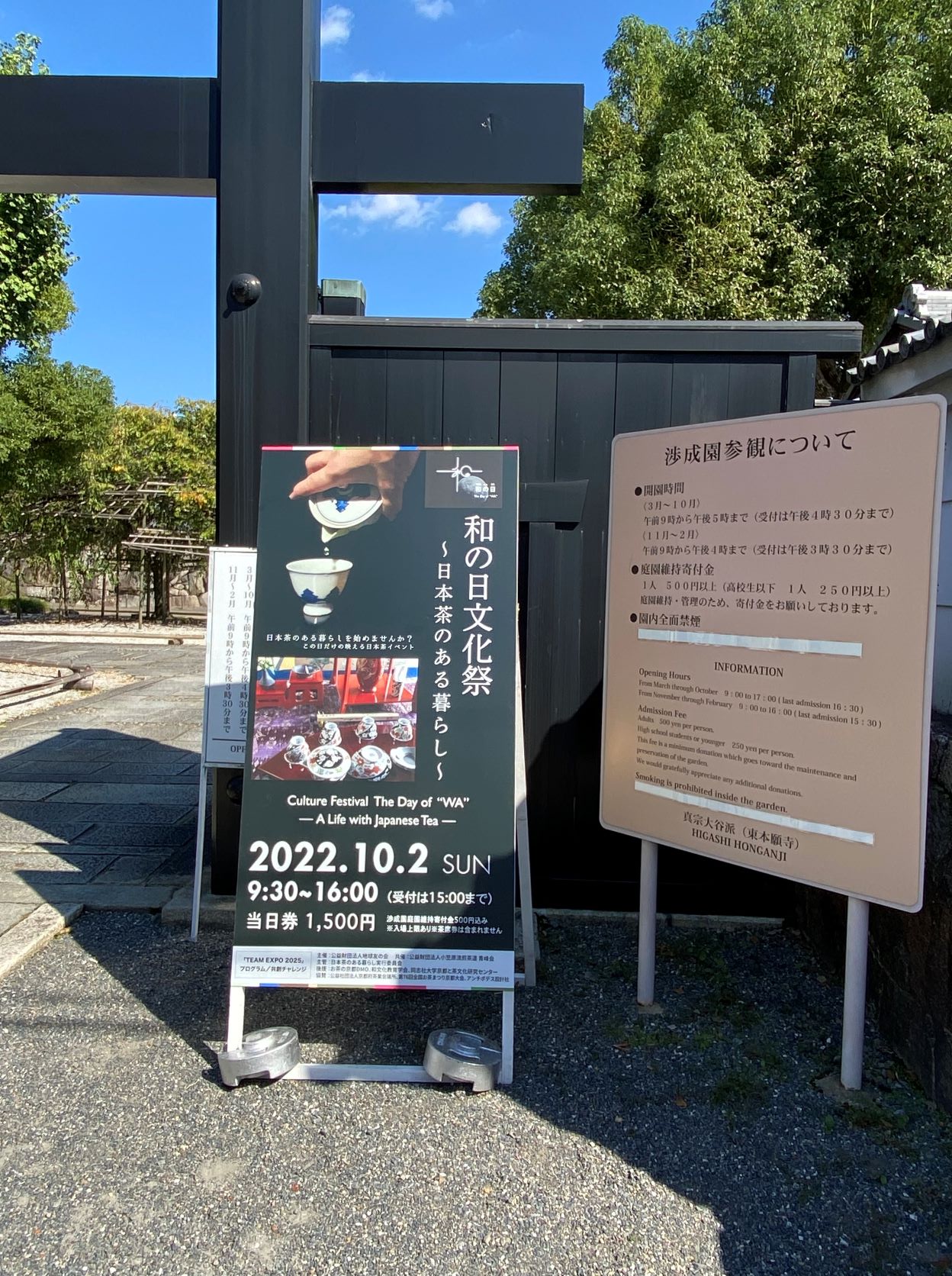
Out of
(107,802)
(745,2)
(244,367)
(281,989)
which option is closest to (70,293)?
(745,2)

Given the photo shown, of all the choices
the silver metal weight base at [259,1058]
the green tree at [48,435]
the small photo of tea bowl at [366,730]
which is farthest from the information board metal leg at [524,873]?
the green tree at [48,435]

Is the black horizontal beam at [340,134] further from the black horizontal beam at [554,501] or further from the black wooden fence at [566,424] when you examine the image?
the black horizontal beam at [554,501]

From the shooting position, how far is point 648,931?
126 inches

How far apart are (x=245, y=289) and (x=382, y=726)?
7.10 ft

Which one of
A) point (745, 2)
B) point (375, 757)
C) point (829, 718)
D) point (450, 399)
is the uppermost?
point (745, 2)

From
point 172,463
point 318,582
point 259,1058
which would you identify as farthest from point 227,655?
point 172,463

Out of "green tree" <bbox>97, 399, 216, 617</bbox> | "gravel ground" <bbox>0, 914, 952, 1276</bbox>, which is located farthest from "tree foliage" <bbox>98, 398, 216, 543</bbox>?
"gravel ground" <bbox>0, 914, 952, 1276</bbox>

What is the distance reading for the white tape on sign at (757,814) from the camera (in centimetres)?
261

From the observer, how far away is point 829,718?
264 centimetres

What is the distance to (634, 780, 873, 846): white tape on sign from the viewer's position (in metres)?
2.61

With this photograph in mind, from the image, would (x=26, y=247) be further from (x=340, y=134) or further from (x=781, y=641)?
(x=781, y=641)

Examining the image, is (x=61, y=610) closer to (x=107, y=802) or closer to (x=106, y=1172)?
(x=107, y=802)

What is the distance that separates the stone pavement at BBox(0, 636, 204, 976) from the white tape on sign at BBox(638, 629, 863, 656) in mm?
2612

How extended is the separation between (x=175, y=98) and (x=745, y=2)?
41.9 ft
